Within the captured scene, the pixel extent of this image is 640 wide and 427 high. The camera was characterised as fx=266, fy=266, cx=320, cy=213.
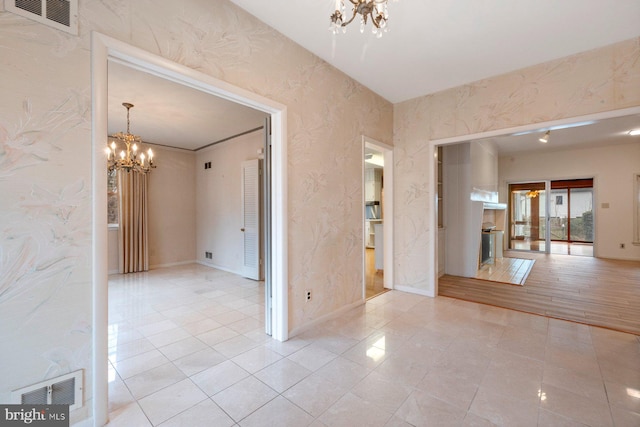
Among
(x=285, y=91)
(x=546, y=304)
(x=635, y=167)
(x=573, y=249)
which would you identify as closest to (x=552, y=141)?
(x=635, y=167)

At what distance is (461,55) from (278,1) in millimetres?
1980

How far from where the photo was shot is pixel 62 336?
1.38m

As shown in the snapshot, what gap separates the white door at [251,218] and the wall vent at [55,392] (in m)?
3.39

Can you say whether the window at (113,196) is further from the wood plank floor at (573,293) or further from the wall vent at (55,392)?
the wood plank floor at (573,293)

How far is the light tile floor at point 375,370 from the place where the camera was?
161 cm

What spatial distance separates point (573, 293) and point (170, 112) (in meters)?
6.59

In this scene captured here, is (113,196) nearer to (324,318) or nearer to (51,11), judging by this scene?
(51,11)

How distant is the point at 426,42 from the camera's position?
2604 millimetres

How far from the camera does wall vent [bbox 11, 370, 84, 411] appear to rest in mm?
1292

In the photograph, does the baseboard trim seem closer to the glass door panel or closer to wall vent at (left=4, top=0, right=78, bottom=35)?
wall vent at (left=4, top=0, right=78, bottom=35)

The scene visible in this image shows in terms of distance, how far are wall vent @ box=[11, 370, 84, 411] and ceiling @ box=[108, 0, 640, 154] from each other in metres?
2.74

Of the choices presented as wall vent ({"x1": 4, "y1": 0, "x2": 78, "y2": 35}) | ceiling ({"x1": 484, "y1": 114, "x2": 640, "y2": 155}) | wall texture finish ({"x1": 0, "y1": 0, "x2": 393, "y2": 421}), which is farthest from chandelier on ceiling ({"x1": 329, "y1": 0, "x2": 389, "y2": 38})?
ceiling ({"x1": 484, "y1": 114, "x2": 640, "y2": 155})

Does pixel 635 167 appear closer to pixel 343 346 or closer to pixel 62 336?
pixel 343 346

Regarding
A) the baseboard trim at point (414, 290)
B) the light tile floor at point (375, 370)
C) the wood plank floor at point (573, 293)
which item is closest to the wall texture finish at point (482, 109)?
the baseboard trim at point (414, 290)
